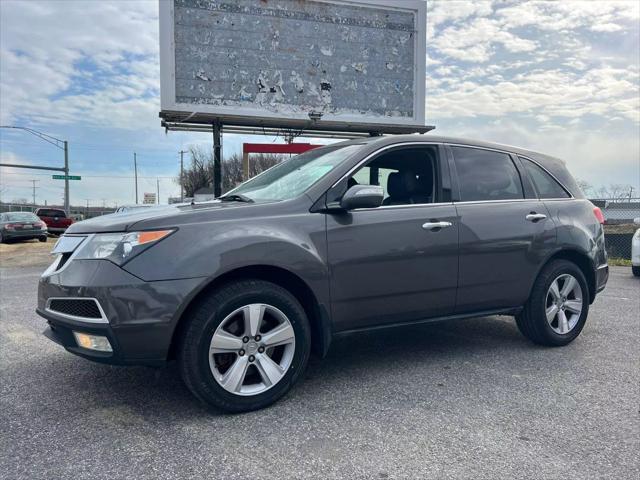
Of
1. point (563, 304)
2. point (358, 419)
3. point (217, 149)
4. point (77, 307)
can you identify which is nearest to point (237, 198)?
point (77, 307)

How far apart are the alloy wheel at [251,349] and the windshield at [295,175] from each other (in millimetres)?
858

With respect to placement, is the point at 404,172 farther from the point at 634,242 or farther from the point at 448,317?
the point at 634,242

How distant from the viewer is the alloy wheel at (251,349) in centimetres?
293

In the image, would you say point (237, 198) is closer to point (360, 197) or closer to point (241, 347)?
point (360, 197)

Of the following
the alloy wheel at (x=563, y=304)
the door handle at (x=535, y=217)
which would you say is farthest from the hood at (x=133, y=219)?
the alloy wheel at (x=563, y=304)

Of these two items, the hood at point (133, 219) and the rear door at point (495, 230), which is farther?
the rear door at point (495, 230)

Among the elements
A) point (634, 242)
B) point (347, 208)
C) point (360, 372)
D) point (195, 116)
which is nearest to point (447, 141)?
point (347, 208)

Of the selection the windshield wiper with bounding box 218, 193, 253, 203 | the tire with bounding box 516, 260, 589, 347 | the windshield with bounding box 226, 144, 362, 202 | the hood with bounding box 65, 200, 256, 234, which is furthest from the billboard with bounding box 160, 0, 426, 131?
the tire with bounding box 516, 260, 589, 347

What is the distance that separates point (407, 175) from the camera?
157 inches

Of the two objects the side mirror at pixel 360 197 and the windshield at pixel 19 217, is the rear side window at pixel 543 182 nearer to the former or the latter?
the side mirror at pixel 360 197

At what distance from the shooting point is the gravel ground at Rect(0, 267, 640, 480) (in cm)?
243

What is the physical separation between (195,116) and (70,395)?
12863 millimetres

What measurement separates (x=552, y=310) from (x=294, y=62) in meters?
12.9

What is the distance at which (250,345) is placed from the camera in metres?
3.01
